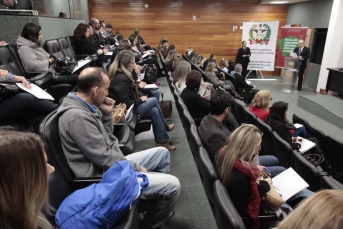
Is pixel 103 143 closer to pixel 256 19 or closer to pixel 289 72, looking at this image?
pixel 289 72

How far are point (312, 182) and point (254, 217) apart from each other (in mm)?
660

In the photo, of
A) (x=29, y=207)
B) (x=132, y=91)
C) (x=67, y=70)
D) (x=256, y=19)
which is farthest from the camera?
(x=256, y=19)

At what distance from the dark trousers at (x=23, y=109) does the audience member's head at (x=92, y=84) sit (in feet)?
1.82

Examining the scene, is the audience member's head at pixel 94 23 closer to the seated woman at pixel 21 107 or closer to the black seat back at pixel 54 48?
the black seat back at pixel 54 48

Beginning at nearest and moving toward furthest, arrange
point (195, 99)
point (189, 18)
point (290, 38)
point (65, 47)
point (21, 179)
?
point (21, 179)
point (195, 99)
point (65, 47)
point (290, 38)
point (189, 18)

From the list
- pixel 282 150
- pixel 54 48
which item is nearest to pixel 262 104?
pixel 282 150

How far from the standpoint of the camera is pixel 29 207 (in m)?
0.78

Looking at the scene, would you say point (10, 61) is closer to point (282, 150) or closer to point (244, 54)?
point (282, 150)

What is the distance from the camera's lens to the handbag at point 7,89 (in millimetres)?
1858

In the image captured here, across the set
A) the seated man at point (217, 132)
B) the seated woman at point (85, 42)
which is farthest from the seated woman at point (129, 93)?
the seated woman at point (85, 42)

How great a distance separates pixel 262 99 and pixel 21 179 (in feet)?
9.07

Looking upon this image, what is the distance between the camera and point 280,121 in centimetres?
260

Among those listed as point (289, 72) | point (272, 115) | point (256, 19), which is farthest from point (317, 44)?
point (272, 115)

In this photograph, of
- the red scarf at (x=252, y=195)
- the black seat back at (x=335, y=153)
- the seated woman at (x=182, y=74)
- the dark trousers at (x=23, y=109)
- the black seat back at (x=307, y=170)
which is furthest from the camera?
the seated woman at (x=182, y=74)
